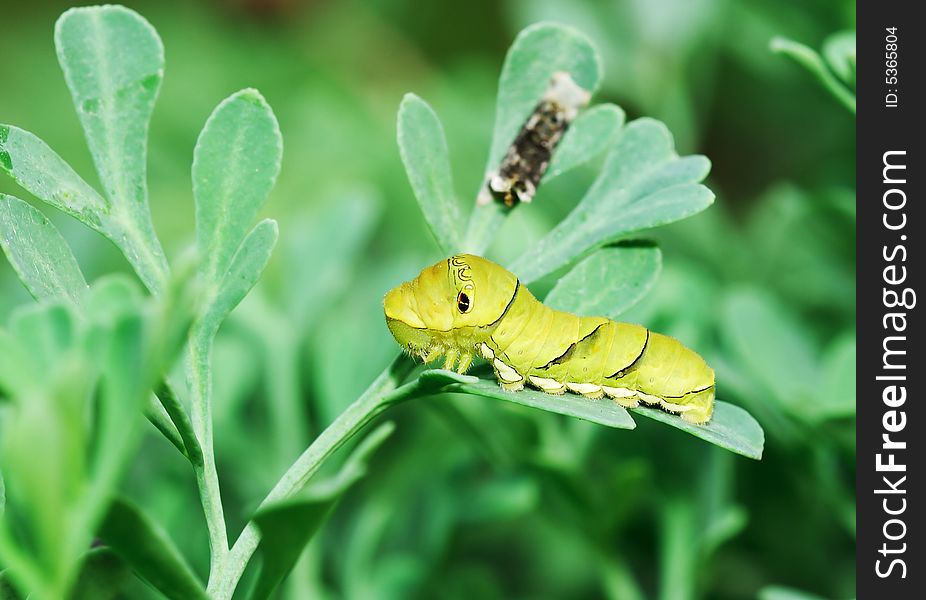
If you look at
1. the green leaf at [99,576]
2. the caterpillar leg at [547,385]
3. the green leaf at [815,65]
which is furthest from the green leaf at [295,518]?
the green leaf at [815,65]

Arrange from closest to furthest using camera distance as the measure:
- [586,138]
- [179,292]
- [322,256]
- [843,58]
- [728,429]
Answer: [179,292] < [728,429] < [586,138] < [843,58] < [322,256]

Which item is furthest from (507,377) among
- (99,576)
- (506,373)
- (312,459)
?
(99,576)

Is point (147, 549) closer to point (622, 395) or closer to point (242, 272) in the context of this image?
point (242, 272)

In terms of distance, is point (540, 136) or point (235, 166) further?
point (540, 136)

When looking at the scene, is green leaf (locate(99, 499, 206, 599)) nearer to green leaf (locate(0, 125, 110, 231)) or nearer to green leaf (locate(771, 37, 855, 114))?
green leaf (locate(0, 125, 110, 231))

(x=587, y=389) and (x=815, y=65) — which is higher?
(x=815, y=65)

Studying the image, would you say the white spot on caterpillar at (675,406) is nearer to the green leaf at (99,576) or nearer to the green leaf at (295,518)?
the green leaf at (295,518)

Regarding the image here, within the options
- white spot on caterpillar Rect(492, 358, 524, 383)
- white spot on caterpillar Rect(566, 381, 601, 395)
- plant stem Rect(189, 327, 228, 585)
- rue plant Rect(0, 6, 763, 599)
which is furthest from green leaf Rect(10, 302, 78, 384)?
white spot on caterpillar Rect(566, 381, 601, 395)
